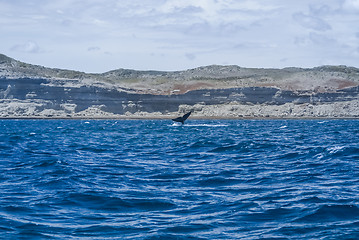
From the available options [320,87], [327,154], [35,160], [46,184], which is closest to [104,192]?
[46,184]

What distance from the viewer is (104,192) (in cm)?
1337

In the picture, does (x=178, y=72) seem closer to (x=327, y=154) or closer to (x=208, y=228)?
(x=327, y=154)

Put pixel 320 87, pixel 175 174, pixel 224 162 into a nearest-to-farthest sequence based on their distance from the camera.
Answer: pixel 175 174 < pixel 224 162 < pixel 320 87

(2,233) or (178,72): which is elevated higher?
(178,72)

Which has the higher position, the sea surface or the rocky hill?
the rocky hill

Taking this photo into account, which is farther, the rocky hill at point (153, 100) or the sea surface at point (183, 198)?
the rocky hill at point (153, 100)

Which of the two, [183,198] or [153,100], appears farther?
[153,100]

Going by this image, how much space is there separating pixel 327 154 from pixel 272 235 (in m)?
13.7

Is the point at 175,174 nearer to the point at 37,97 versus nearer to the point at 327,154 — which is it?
the point at 327,154

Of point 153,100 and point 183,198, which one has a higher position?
point 153,100

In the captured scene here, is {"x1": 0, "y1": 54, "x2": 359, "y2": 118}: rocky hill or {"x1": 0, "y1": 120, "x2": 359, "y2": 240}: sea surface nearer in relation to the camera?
{"x1": 0, "y1": 120, "x2": 359, "y2": 240}: sea surface

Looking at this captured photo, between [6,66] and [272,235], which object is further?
[6,66]

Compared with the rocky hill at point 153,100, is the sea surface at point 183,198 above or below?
below

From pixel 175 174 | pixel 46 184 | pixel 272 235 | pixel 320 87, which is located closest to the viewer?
pixel 272 235
